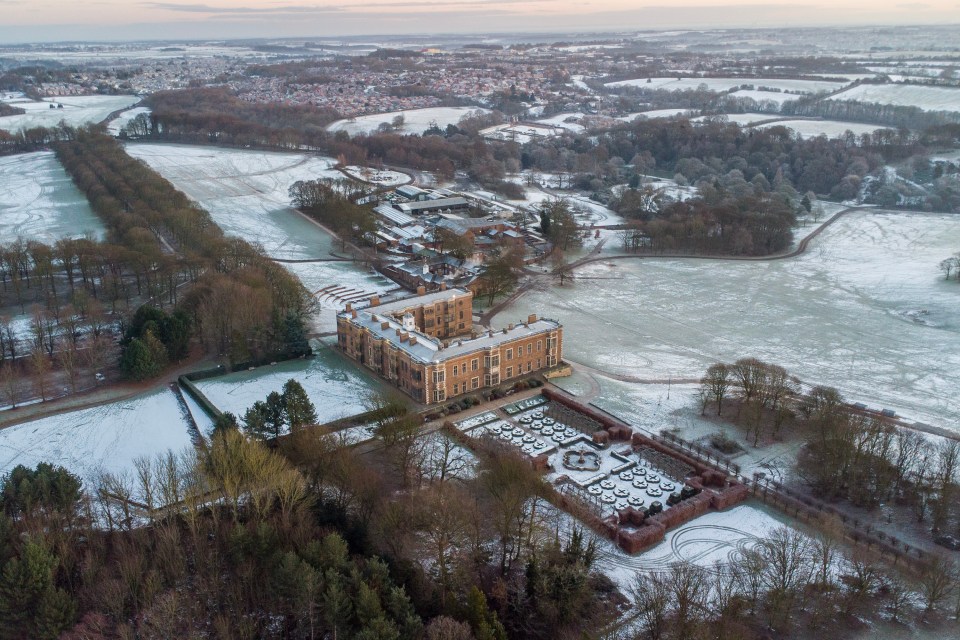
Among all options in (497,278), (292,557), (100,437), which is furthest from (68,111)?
(292,557)

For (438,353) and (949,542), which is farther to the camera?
(438,353)

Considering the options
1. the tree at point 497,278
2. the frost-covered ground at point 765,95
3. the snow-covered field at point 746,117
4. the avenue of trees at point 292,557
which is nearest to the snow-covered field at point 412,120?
the snow-covered field at point 746,117

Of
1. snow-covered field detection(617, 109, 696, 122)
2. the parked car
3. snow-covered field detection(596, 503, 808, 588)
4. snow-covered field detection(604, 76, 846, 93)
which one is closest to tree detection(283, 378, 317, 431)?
snow-covered field detection(596, 503, 808, 588)

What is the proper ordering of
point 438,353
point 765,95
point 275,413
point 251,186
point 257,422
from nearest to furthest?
point 257,422 → point 275,413 → point 438,353 → point 251,186 → point 765,95

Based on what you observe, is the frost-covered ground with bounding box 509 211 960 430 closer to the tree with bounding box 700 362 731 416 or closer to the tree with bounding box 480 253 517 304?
the tree with bounding box 480 253 517 304

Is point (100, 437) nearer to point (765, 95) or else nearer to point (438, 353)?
point (438, 353)

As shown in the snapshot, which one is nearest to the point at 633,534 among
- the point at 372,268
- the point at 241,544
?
the point at 241,544

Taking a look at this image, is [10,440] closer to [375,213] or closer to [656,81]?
[375,213]
